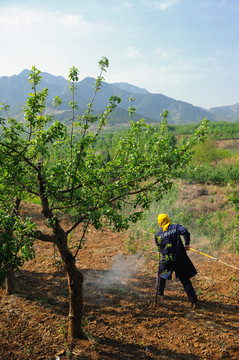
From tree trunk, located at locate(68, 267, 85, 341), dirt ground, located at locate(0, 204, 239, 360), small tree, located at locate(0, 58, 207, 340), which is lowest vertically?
dirt ground, located at locate(0, 204, 239, 360)

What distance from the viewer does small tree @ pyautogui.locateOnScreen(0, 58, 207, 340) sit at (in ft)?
9.41

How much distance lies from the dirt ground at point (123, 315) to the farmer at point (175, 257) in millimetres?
395

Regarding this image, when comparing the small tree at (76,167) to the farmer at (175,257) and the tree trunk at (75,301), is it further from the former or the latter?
the farmer at (175,257)

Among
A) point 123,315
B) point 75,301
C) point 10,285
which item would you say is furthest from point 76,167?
point 10,285

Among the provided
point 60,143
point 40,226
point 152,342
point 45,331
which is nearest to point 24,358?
point 45,331

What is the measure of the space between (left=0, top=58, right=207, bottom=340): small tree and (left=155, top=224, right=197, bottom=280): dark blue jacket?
1.23m

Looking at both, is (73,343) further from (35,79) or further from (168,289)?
(35,79)

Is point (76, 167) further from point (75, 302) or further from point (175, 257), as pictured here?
point (175, 257)

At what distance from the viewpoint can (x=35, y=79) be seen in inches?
112

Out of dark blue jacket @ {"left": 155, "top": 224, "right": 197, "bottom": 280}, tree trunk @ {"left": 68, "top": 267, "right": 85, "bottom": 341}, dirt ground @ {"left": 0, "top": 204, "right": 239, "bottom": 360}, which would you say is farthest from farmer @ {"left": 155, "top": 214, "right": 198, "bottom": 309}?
tree trunk @ {"left": 68, "top": 267, "right": 85, "bottom": 341}

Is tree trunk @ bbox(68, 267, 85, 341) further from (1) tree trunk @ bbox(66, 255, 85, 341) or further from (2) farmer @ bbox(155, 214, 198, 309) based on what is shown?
(2) farmer @ bbox(155, 214, 198, 309)

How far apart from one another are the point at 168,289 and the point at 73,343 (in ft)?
7.58

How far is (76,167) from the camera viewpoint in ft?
10.0

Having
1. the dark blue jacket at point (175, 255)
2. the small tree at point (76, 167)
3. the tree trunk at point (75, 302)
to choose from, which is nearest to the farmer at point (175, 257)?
the dark blue jacket at point (175, 255)
